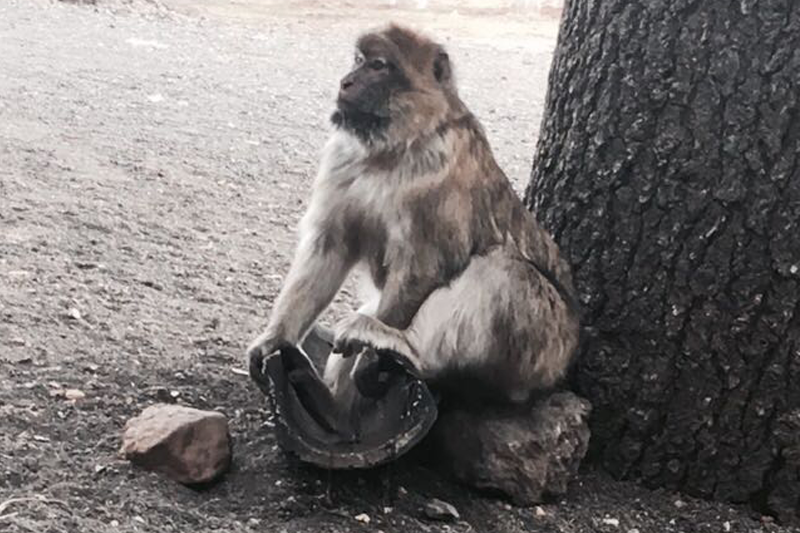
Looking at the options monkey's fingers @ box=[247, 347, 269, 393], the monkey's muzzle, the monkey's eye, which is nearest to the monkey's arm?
monkey's fingers @ box=[247, 347, 269, 393]

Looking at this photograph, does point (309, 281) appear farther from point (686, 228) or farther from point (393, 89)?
point (686, 228)

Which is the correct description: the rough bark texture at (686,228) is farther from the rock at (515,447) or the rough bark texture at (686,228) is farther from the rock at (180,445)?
the rock at (180,445)

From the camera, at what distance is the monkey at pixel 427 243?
381cm

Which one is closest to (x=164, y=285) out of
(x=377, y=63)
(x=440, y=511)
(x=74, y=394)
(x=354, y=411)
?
(x=74, y=394)

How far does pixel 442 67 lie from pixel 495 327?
84 cm

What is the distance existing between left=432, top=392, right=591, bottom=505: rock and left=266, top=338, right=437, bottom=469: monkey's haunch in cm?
27

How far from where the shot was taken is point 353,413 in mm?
3775

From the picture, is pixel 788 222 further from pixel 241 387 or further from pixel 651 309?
pixel 241 387

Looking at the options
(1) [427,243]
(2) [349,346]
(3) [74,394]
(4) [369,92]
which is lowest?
(3) [74,394]

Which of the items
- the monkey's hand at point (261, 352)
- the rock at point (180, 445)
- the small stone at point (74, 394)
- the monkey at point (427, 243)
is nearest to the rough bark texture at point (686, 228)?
the monkey at point (427, 243)

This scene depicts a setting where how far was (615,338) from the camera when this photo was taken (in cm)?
408

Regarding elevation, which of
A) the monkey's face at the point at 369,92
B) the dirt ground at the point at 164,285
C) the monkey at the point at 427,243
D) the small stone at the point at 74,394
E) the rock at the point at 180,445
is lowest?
the dirt ground at the point at 164,285

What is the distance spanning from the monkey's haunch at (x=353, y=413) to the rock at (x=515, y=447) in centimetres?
27

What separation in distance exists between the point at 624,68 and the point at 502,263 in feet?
2.38
